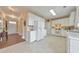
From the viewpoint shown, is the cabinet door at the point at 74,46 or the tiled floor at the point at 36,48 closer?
the cabinet door at the point at 74,46

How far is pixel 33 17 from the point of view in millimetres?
8438

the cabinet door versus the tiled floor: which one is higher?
the cabinet door

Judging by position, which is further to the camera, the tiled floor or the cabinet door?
the tiled floor

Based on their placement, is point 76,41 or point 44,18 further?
point 44,18

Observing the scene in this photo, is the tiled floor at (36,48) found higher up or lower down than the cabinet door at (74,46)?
lower down

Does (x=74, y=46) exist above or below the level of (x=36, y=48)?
above

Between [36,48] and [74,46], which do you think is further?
[36,48]
